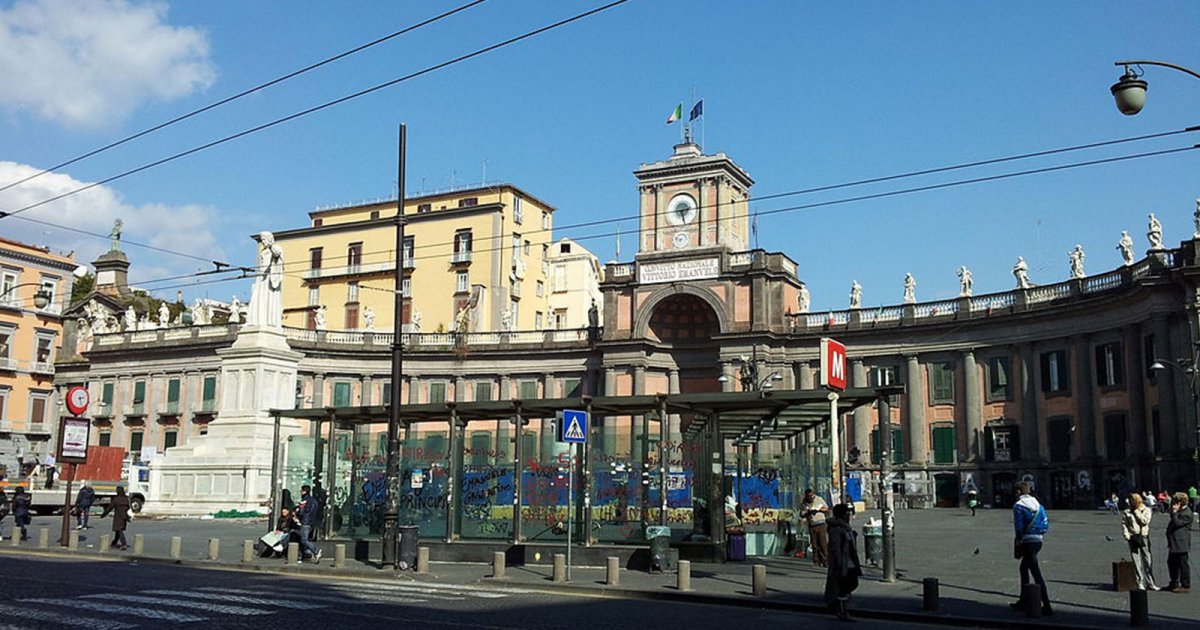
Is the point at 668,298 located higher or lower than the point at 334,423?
higher

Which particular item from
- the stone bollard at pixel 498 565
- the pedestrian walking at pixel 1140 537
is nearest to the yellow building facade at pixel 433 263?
the stone bollard at pixel 498 565

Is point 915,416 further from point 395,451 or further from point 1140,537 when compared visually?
point 395,451

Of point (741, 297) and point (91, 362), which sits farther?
point (91, 362)

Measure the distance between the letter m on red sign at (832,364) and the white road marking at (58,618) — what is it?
14.2m

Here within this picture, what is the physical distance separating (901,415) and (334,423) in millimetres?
39966

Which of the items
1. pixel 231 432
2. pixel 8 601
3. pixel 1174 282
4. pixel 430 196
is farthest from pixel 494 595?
pixel 430 196

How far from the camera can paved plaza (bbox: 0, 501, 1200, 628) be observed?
15.7m

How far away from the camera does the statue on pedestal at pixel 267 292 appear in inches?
1444

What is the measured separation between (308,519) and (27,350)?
61214mm

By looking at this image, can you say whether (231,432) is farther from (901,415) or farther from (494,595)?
(901,415)

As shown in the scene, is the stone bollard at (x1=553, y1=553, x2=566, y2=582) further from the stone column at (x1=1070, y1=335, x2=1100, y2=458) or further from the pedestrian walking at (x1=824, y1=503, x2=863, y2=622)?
the stone column at (x1=1070, y1=335, x2=1100, y2=458)

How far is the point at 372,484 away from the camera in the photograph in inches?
1004

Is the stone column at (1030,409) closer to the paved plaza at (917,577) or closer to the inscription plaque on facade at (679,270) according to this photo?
the inscription plaque on facade at (679,270)

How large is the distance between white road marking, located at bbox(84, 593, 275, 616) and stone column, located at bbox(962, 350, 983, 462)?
4707 cm
